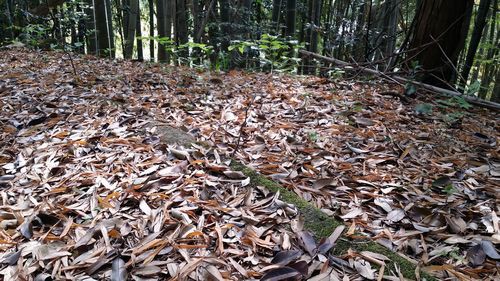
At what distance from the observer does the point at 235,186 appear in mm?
1582

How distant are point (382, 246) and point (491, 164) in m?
1.04

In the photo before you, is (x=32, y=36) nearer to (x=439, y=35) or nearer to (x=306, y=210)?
(x=439, y=35)

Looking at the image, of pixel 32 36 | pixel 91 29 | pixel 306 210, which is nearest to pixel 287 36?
pixel 306 210

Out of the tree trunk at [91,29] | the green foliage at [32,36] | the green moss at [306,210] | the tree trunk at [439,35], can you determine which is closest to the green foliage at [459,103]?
the tree trunk at [439,35]

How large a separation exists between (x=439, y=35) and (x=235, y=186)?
265cm

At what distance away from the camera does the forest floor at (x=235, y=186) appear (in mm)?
1180

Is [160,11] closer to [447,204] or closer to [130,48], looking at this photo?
[130,48]

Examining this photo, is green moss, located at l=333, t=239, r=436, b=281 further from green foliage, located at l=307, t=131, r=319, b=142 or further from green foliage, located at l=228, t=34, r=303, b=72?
green foliage, located at l=228, t=34, r=303, b=72

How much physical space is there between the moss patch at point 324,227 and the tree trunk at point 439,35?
2213mm

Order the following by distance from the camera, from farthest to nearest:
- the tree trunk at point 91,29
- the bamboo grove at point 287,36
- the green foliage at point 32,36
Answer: the tree trunk at point 91,29 → the green foliage at point 32,36 → the bamboo grove at point 287,36

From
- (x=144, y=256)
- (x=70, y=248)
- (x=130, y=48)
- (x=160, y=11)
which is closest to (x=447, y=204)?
(x=144, y=256)

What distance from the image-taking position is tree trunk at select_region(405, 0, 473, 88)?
10.2 ft

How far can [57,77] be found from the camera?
3.43 m

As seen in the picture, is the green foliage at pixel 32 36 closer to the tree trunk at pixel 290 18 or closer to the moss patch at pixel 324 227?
the tree trunk at pixel 290 18
